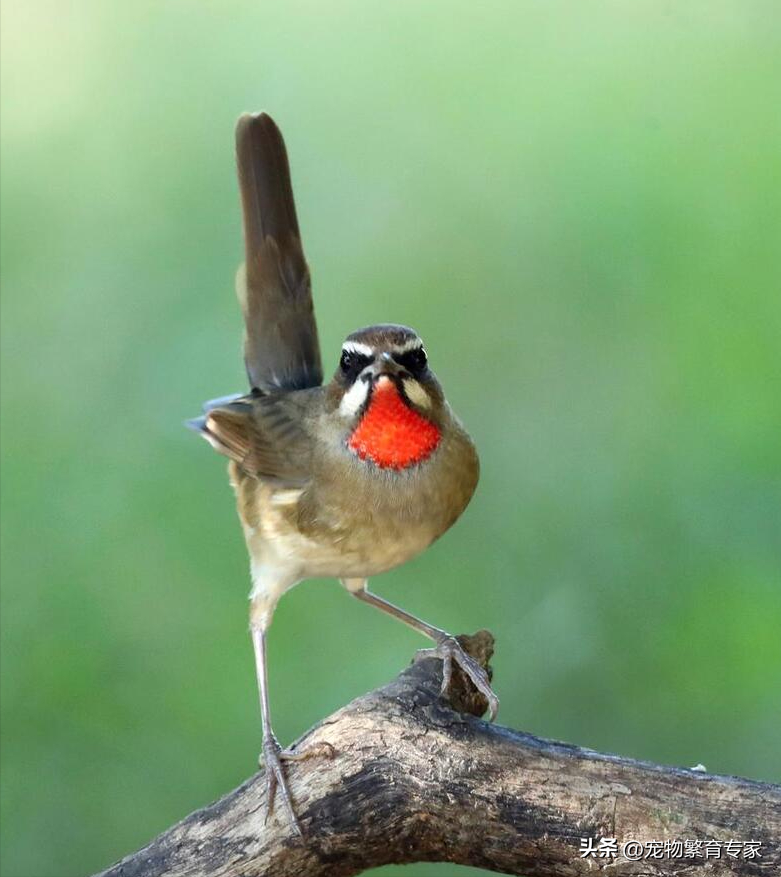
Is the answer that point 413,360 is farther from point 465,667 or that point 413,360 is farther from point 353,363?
point 465,667

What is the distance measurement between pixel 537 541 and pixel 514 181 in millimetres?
1154

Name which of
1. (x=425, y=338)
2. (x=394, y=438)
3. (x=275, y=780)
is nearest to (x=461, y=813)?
(x=275, y=780)

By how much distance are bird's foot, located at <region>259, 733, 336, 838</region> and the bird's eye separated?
2.68ft

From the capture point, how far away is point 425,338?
3.98 metres

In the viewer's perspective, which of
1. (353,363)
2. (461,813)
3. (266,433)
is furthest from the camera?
(266,433)

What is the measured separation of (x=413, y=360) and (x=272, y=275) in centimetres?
69

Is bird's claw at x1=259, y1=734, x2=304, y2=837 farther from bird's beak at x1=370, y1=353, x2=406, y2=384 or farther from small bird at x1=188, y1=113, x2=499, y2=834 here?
bird's beak at x1=370, y1=353, x2=406, y2=384

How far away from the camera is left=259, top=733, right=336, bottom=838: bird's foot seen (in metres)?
2.62

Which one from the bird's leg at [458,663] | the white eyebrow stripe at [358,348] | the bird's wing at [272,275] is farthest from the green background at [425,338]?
the white eyebrow stripe at [358,348]

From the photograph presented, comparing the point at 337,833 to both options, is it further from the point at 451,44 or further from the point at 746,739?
the point at 451,44

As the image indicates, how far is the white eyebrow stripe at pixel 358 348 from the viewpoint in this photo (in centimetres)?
275

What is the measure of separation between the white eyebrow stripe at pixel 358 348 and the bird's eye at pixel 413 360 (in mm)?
59

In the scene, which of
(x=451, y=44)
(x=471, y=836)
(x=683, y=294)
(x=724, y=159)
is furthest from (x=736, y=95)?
(x=471, y=836)

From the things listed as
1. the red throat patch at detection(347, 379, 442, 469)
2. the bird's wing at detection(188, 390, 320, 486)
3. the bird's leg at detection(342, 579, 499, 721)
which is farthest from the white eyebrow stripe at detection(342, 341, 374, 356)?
the bird's leg at detection(342, 579, 499, 721)
